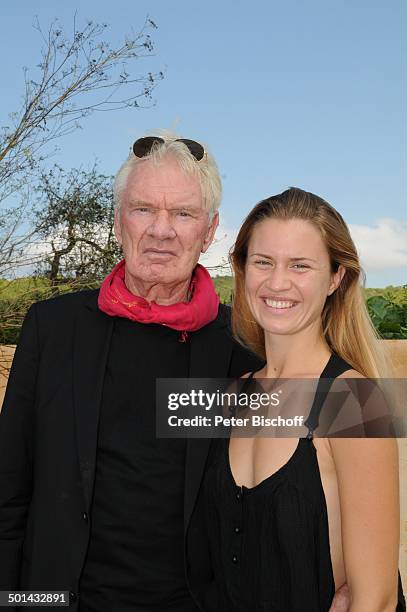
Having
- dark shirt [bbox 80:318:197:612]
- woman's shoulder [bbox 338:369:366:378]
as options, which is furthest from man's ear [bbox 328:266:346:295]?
dark shirt [bbox 80:318:197:612]

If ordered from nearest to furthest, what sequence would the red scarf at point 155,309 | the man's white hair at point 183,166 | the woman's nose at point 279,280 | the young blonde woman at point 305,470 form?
the young blonde woman at point 305,470 → the woman's nose at point 279,280 → the red scarf at point 155,309 → the man's white hair at point 183,166

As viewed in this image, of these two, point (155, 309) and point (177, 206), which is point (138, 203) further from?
point (155, 309)

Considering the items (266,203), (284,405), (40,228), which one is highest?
(40,228)

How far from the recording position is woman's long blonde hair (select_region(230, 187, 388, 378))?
2422 mm

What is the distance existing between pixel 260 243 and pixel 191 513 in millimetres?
1014

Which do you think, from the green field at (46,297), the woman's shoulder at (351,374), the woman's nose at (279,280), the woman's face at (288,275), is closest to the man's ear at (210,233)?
the woman's face at (288,275)

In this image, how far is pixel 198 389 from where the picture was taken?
2771mm

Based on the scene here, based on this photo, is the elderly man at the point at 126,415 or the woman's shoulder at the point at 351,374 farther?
the elderly man at the point at 126,415

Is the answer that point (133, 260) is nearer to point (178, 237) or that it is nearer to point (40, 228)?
point (178, 237)

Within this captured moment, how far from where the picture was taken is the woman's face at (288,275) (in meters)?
2.38

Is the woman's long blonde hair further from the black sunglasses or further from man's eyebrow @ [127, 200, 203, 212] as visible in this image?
the black sunglasses

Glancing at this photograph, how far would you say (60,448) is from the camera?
103 inches

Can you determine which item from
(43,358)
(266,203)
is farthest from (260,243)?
(43,358)

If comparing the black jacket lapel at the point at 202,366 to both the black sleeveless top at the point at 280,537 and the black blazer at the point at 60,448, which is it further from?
the black sleeveless top at the point at 280,537
